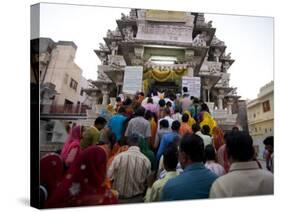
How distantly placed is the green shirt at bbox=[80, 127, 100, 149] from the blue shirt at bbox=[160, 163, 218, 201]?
1.13m

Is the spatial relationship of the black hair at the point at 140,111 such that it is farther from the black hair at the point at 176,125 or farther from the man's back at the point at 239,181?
the man's back at the point at 239,181

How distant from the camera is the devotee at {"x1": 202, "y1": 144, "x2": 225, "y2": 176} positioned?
7315mm

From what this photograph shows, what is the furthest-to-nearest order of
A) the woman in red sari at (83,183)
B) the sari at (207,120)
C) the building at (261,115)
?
the building at (261,115)
the sari at (207,120)
the woman in red sari at (83,183)

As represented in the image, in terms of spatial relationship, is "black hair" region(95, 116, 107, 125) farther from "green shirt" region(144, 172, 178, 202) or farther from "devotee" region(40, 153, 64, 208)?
"green shirt" region(144, 172, 178, 202)

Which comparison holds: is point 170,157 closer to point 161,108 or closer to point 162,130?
point 162,130

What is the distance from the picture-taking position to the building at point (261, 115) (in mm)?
8086

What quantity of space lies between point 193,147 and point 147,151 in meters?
0.70

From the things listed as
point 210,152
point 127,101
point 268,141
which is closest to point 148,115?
point 127,101

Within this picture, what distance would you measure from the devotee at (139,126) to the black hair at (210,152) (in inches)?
33.7

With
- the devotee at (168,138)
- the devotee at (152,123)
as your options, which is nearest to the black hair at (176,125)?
the devotee at (168,138)

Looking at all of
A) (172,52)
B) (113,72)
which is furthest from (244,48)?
(113,72)

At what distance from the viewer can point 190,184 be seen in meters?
6.69

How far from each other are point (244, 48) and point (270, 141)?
150 cm

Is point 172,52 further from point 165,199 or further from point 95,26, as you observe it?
point 165,199
